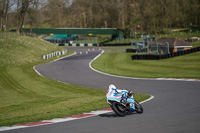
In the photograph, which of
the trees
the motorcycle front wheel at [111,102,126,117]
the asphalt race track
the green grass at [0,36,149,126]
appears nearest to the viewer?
the asphalt race track

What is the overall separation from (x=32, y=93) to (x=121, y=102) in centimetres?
1473

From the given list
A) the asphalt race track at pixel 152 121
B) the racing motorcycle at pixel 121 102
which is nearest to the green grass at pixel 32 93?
the asphalt race track at pixel 152 121

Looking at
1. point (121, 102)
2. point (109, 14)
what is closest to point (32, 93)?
point (121, 102)

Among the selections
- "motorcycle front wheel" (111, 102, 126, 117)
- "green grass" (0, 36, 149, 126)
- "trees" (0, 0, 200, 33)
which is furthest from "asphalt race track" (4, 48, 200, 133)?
"trees" (0, 0, 200, 33)

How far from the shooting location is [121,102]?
45.9ft

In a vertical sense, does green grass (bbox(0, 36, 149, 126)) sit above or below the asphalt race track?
below

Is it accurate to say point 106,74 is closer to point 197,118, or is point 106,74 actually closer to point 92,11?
point 197,118

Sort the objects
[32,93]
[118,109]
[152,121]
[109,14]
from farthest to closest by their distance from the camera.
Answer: [109,14]
[32,93]
[118,109]
[152,121]

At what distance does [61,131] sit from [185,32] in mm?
86521

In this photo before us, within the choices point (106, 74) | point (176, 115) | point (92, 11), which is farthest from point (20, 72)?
point (92, 11)

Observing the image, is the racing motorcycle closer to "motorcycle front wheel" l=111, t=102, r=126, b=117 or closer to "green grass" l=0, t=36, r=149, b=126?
"motorcycle front wheel" l=111, t=102, r=126, b=117

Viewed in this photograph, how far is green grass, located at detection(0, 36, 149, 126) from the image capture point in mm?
15766

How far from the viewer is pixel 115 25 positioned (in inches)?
5364

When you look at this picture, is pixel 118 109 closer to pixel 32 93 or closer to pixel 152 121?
pixel 152 121
